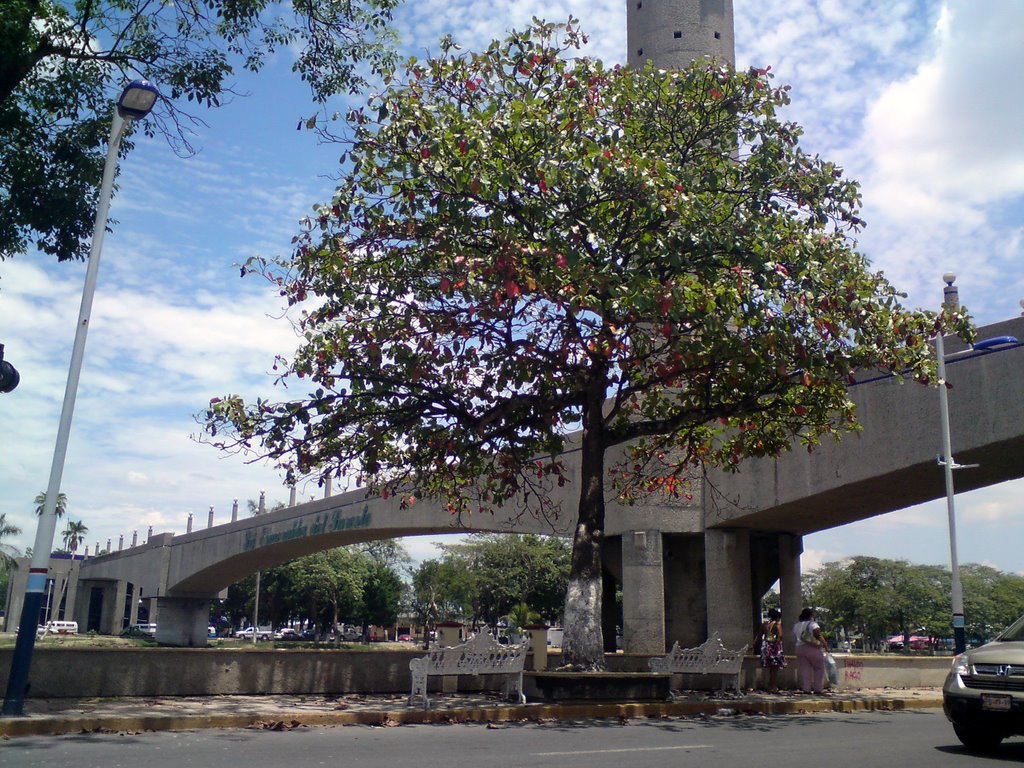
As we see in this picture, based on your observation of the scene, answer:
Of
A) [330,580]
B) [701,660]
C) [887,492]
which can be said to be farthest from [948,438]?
[330,580]

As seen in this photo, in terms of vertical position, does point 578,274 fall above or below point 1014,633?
above

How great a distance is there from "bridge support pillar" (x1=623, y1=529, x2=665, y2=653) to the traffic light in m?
15.6

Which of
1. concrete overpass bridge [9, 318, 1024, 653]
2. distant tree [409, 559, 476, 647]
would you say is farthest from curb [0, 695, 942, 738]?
distant tree [409, 559, 476, 647]

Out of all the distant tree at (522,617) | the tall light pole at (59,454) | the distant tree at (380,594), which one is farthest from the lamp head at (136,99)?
the distant tree at (380,594)

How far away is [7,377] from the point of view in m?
10.6

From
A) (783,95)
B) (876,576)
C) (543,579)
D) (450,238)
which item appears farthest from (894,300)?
(876,576)

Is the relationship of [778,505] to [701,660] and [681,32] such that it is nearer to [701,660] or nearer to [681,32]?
[701,660]

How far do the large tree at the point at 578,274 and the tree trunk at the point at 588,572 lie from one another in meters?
0.03

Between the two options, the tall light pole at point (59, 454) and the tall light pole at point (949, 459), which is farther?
the tall light pole at point (949, 459)

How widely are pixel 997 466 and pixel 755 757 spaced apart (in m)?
13.1

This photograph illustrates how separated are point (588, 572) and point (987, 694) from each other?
6233mm

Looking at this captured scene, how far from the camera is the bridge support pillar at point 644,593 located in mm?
22453

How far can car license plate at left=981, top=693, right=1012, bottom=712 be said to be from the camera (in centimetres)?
855

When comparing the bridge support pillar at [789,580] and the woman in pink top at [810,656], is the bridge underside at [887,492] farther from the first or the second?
the woman in pink top at [810,656]
